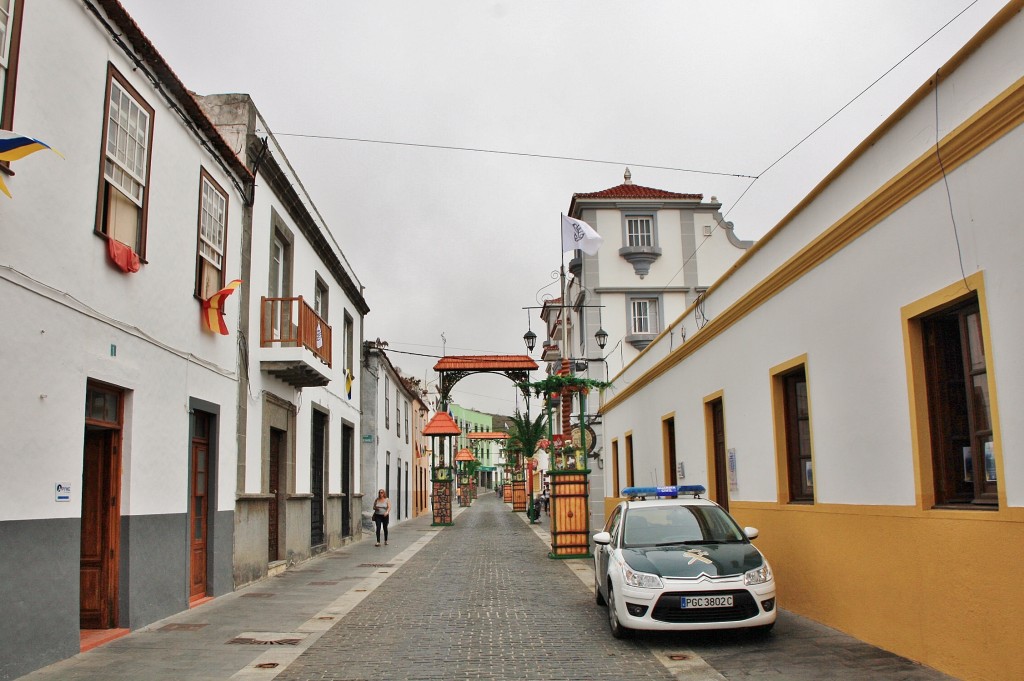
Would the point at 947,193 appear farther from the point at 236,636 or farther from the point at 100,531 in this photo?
the point at 100,531

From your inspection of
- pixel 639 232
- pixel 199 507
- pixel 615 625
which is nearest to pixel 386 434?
pixel 639 232

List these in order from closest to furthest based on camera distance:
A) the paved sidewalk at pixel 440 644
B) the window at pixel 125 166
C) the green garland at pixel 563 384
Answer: the paved sidewalk at pixel 440 644 → the window at pixel 125 166 → the green garland at pixel 563 384

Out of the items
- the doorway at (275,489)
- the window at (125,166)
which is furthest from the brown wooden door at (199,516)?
the doorway at (275,489)

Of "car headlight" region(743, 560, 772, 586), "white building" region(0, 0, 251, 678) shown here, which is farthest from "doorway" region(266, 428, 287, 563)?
"car headlight" region(743, 560, 772, 586)

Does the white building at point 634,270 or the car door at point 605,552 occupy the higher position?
the white building at point 634,270

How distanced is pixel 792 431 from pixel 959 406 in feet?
11.7

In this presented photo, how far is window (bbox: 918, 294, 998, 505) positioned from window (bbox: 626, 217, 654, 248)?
2629 centimetres

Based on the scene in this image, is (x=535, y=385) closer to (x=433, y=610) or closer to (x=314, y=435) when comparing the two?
(x=314, y=435)

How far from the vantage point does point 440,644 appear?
8977 millimetres

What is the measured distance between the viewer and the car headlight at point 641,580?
8.45 meters

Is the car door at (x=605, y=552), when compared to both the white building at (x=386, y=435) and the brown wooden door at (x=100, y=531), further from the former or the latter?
the white building at (x=386, y=435)

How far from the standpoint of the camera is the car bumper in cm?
834

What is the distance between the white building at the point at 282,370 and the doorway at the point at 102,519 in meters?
3.90

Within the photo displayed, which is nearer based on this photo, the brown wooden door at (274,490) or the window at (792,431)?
the window at (792,431)
